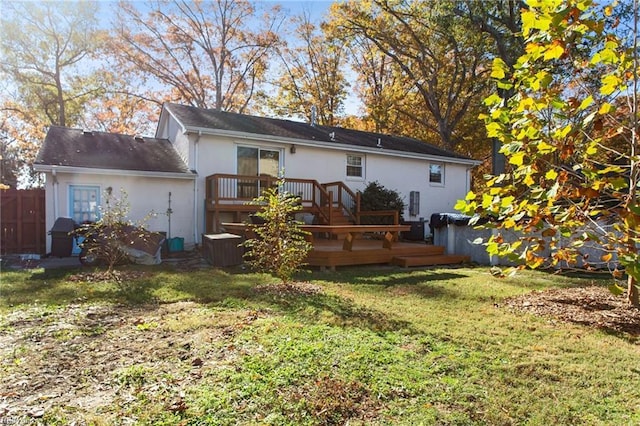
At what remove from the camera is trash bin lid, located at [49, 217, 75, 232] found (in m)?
9.22

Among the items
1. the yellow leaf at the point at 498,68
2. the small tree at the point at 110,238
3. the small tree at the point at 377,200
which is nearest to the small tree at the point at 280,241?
the small tree at the point at 110,238

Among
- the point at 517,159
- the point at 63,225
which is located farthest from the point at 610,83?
the point at 63,225

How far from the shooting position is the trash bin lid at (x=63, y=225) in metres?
9.22

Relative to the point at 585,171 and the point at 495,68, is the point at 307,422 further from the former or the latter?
the point at 495,68

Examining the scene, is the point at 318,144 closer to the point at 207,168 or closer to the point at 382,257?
the point at 207,168

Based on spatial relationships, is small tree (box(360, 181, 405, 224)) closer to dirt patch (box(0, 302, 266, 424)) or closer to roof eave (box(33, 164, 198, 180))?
roof eave (box(33, 164, 198, 180))

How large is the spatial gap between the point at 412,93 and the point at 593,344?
Result: 76.9 feet

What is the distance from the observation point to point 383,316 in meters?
4.64

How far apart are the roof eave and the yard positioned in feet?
15.4

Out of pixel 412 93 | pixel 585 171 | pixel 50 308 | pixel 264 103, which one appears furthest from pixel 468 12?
pixel 50 308

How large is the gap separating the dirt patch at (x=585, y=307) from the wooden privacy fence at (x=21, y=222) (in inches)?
483

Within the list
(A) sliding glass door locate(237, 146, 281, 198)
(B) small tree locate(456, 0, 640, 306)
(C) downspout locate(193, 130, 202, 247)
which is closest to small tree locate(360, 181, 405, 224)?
(A) sliding glass door locate(237, 146, 281, 198)

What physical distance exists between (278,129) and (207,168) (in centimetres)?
338

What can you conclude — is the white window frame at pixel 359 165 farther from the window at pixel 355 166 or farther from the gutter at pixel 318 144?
the gutter at pixel 318 144
